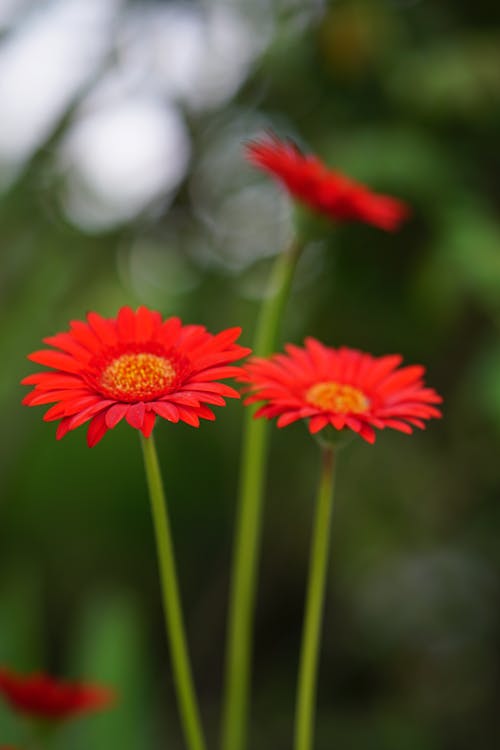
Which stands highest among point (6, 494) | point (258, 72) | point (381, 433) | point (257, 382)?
point (258, 72)

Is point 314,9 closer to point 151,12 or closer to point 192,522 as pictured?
point 151,12

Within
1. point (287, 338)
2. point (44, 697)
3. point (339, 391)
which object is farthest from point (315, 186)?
point (287, 338)

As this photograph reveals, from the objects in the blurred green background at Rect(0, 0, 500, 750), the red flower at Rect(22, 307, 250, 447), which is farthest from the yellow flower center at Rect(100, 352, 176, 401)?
the blurred green background at Rect(0, 0, 500, 750)

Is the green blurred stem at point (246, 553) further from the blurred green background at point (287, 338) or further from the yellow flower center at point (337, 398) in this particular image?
the blurred green background at point (287, 338)

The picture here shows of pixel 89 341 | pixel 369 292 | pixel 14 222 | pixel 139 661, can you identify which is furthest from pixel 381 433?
pixel 89 341

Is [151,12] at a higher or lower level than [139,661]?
higher

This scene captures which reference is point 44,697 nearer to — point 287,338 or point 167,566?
point 167,566

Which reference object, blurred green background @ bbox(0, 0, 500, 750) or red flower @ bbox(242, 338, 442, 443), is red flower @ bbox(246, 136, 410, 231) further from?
blurred green background @ bbox(0, 0, 500, 750)
